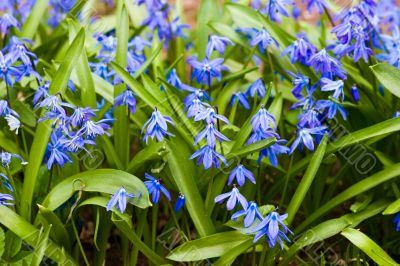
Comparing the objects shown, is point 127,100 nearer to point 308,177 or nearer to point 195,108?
point 195,108

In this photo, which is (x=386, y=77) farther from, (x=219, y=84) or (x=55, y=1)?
(x=55, y=1)

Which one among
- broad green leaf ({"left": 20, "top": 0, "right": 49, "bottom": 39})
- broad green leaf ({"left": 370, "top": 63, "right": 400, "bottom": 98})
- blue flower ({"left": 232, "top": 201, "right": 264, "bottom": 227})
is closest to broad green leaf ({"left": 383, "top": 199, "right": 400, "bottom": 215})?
broad green leaf ({"left": 370, "top": 63, "right": 400, "bottom": 98})

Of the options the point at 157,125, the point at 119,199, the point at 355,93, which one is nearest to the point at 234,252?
the point at 119,199

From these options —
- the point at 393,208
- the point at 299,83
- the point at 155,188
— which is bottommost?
the point at 393,208

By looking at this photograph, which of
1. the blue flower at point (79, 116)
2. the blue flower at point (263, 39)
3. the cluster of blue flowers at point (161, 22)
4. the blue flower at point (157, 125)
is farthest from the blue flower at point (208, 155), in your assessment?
the cluster of blue flowers at point (161, 22)

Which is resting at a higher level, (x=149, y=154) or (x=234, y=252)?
(x=149, y=154)

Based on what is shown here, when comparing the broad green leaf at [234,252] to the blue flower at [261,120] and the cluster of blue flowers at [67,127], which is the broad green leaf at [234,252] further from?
the cluster of blue flowers at [67,127]
